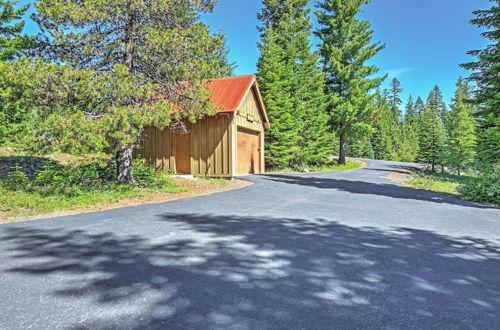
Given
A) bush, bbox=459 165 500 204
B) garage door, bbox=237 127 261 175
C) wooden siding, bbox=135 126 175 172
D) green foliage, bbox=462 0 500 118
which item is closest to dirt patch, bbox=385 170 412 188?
bush, bbox=459 165 500 204

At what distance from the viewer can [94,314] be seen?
2008 mm

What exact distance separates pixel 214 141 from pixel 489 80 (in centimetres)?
1122

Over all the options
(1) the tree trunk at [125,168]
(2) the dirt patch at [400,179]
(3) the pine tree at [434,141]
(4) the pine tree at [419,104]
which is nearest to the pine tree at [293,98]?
(2) the dirt patch at [400,179]

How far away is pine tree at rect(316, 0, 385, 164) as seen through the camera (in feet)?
73.3

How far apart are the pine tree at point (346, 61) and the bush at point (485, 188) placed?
547 inches

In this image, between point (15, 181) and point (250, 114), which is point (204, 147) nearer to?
point (250, 114)

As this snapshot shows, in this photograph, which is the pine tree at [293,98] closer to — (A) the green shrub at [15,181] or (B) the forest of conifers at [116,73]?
(B) the forest of conifers at [116,73]

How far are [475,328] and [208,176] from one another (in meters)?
11.6

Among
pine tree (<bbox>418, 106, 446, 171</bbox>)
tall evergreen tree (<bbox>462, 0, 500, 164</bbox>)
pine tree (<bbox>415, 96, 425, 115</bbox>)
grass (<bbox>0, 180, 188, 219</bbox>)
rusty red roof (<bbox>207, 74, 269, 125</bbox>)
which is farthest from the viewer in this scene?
pine tree (<bbox>415, 96, 425, 115</bbox>)

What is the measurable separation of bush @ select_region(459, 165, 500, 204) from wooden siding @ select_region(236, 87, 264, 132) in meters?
9.32

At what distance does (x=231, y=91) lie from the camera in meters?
14.1

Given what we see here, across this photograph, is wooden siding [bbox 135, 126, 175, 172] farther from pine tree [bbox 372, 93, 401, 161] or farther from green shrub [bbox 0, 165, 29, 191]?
pine tree [bbox 372, 93, 401, 161]

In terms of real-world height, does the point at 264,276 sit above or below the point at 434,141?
below

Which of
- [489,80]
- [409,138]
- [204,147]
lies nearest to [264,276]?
[204,147]
